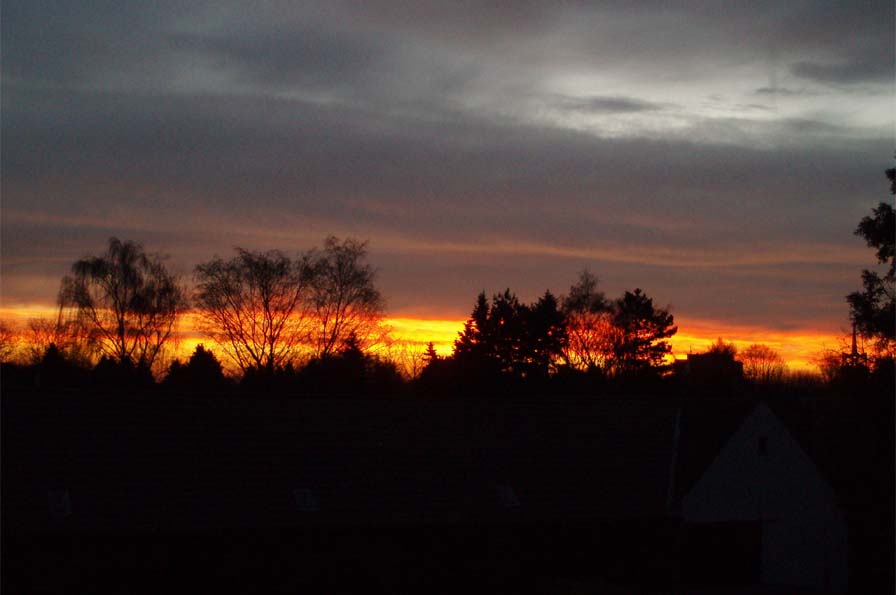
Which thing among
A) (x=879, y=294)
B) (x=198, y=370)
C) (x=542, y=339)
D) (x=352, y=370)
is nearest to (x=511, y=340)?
(x=542, y=339)

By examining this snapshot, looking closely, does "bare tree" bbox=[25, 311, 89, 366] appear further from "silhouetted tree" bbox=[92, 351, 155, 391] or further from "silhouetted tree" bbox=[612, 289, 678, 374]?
"silhouetted tree" bbox=[612, 289, 678, 374]

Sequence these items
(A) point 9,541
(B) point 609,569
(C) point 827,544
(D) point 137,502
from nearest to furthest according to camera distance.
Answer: (A) point 9,541 → (D) point 137,502 → (B) point 609,569 → (C) point 827,544

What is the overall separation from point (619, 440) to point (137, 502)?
1432 cm

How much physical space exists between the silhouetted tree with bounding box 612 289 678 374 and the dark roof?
155 feet

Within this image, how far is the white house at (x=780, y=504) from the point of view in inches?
1168

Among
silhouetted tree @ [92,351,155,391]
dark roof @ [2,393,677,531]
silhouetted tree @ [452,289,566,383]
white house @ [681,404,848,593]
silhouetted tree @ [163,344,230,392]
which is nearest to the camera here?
dark roof @ [2,393,677,531]

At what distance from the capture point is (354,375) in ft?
190

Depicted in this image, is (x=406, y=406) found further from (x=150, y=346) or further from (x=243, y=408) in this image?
(x=150, y=346)

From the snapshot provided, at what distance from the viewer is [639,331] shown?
7812 cm

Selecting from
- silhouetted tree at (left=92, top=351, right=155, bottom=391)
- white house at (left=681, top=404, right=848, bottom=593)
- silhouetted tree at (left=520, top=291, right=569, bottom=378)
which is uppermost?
silhouetted tree at (left=520, top=291, right=569, bottom=378)

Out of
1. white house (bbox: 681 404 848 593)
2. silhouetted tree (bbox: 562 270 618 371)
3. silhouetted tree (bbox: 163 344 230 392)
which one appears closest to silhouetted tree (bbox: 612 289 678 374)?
silhouetted tree (bbox: 562 270 618 371)

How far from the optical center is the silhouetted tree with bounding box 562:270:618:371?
77562 millimetres

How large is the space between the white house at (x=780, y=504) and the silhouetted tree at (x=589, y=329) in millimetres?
45029

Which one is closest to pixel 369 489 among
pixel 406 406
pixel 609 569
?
pixel 406 406
